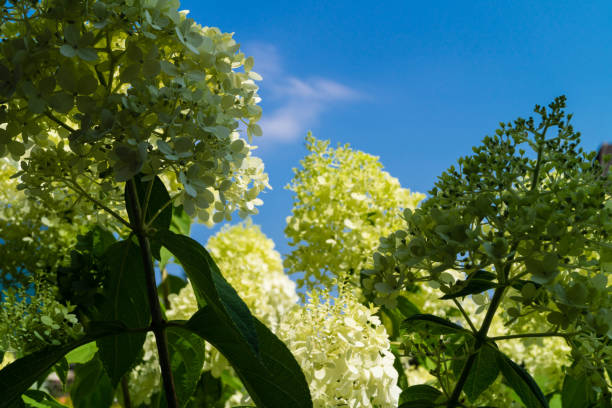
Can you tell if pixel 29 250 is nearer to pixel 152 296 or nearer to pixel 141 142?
pixel 152 296

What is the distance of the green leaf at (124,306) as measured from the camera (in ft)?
3.40

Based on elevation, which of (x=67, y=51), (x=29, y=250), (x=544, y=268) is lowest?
(x=544, y=268)

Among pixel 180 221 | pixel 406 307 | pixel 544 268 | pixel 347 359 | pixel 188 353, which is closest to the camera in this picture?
pixel 544 268

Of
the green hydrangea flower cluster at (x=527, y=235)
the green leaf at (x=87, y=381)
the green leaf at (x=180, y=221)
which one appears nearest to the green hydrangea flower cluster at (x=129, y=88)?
the green hydrangea flower cluster at (x=527, y=235)

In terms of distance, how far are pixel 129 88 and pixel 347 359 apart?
2.53 feet

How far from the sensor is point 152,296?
101 cm

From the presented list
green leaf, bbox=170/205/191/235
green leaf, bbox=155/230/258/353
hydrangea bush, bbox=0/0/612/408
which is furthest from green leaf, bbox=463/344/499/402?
green leaf, bbox=170/205/191/235

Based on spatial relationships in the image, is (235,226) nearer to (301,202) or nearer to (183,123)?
(301,202)

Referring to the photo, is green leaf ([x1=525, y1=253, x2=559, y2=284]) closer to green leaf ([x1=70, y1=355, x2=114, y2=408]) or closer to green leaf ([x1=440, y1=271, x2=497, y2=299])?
green leaf ([x1=440, y1=271, x2=497, y2=299])

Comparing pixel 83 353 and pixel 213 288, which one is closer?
pixel 213 288

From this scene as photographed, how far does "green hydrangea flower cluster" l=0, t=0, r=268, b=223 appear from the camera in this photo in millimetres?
832

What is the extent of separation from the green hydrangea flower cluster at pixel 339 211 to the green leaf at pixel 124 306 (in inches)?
31.4

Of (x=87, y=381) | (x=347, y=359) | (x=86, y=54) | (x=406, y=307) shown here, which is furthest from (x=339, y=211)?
(x=86, y=54)

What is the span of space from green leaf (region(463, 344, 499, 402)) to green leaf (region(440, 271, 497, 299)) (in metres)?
0.16
